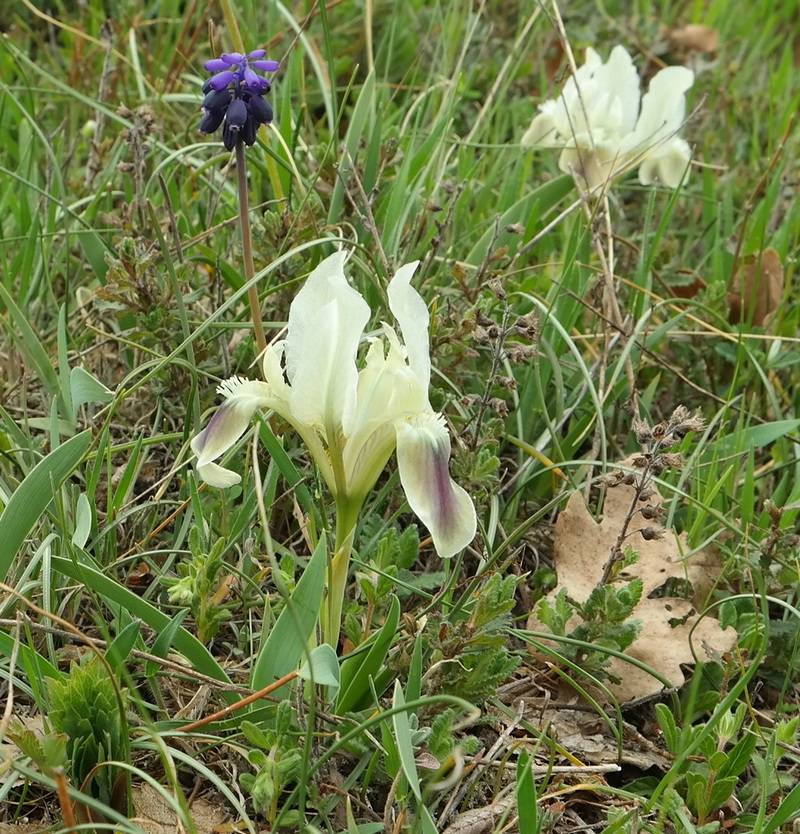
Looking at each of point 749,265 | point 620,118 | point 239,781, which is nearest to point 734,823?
point 239,781

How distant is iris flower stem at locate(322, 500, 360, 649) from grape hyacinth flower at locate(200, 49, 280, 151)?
2.18 ft

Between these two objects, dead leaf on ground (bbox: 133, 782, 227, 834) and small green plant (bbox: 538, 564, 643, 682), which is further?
small green plant (bbox: 538, 564, 643, 682)

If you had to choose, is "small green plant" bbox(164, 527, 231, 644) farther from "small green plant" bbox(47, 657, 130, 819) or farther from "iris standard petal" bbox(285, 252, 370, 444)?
"iris standard petal" bbox(285, 252, 370, 444)

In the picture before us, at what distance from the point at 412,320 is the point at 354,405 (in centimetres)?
14

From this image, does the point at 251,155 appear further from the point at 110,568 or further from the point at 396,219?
the point at 110,568

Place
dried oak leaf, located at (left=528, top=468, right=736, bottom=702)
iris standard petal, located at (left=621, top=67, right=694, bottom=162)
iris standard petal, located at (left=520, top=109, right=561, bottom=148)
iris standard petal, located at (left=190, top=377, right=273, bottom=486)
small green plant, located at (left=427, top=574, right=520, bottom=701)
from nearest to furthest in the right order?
iris standard petal, located at (left=190, top=377, right=273, bottom=486), small green plant, located at (left=427, top=574, right=520, bottom=701), dried oak leaf, located at (left=528, top=468, right=736, bottom=702), iris standard petal, located at (left=621, top=67, right=694, bottom=162), iris standard petal, located at (left=520, top=109, right=561, bottom=148)

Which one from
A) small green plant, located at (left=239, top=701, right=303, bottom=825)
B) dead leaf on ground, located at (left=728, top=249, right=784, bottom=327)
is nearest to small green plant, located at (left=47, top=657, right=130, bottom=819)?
small green plant, located at (left=239, top=701, right=303, bottom=825)

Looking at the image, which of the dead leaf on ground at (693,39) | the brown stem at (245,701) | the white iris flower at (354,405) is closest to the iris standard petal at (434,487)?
the white iris flower at (354,405)

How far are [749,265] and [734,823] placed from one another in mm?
1587

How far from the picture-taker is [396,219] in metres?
2.27

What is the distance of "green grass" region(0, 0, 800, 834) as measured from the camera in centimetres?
142

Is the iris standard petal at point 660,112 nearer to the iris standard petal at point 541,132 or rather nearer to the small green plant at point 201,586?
the iris standard petal at point 541,132

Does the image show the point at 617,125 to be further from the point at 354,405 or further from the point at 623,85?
the point at 354,405

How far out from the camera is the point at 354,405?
1309mm
